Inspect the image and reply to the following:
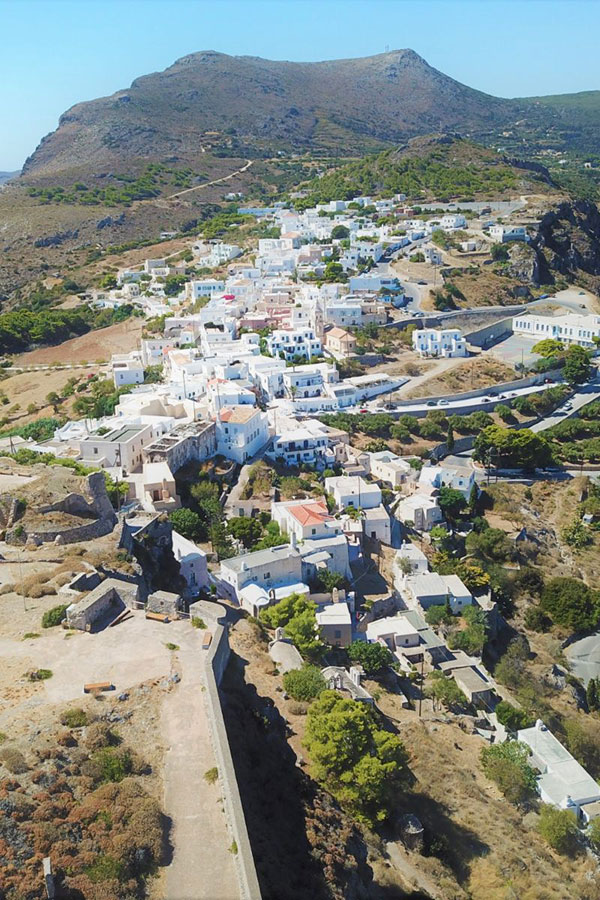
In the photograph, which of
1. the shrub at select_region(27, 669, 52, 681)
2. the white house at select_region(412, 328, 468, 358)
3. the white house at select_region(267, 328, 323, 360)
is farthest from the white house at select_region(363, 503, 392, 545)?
the white house at select_region(412, 328, 468, 358)

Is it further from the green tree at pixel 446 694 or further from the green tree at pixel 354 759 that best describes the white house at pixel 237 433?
the green tree at pixel 354 759

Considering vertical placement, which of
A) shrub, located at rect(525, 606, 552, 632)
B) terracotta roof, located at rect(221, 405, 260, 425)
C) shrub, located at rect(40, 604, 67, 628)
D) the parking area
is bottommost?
shrub, located at rect(525, 606, 552, 632)

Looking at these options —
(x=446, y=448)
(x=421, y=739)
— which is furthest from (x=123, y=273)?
(x=421, y=739)

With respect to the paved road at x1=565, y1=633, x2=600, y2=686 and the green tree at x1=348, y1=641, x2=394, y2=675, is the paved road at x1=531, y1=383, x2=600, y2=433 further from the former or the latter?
the green tree at x1=348, y1=641, x2=394, y2=675

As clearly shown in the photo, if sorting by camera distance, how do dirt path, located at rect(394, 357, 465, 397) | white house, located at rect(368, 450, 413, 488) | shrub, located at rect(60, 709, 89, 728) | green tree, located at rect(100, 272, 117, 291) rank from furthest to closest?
green tree, located at rect(100, 272, 117, 291) → dirt path, located at rect(394, 357, 465, 397) → white house, located at rect(368, 450, 413, 488) → shrub, located at rect(60, 709, 89, 728)

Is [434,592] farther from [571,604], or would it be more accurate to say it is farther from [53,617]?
[53,617]

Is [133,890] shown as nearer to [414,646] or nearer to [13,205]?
[414,646]
